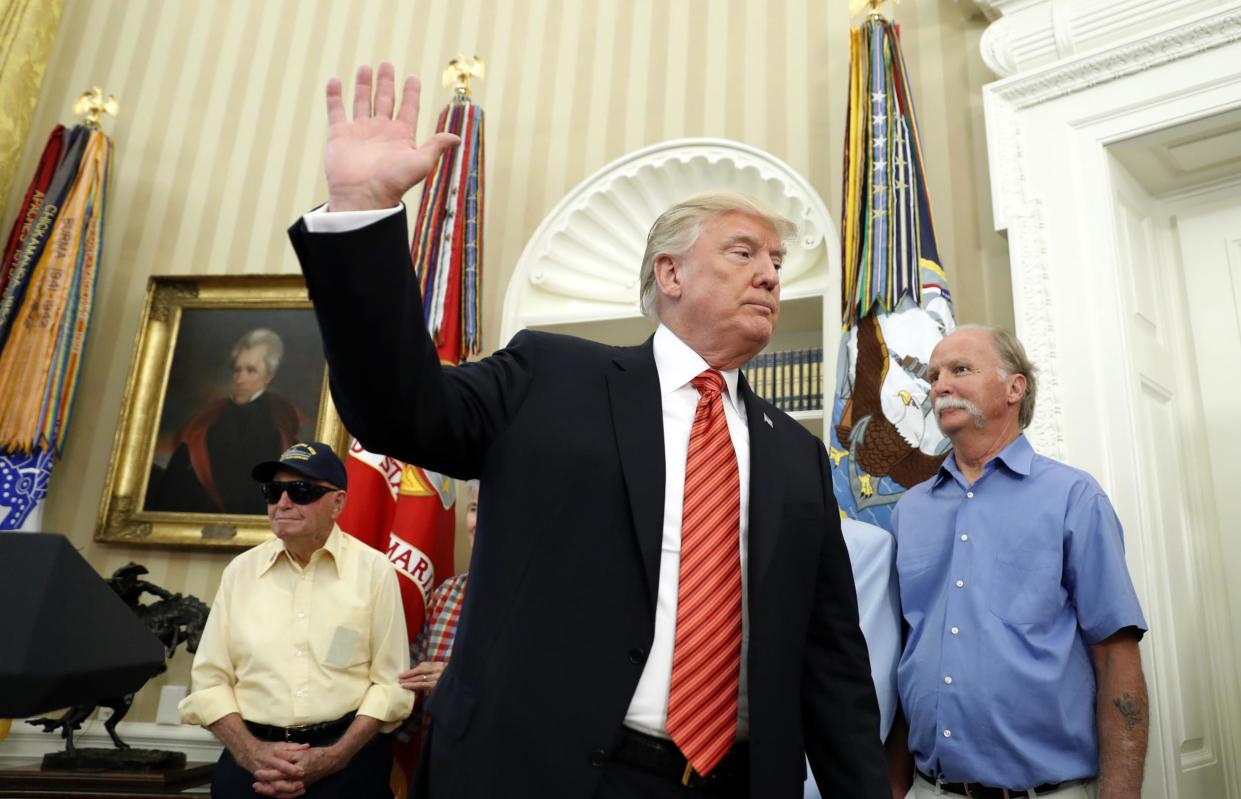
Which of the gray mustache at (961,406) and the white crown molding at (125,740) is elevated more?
the gray mustache at (961,406)

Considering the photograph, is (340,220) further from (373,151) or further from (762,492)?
(762,492)

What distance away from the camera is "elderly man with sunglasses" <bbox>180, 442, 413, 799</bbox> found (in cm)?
258

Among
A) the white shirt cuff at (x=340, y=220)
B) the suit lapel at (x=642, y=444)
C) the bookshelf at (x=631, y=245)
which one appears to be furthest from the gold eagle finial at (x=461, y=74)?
the white shirt cuff at (x=340, y=220)

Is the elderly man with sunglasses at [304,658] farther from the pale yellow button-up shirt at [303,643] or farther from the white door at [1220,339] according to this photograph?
the white door at [1220,339]

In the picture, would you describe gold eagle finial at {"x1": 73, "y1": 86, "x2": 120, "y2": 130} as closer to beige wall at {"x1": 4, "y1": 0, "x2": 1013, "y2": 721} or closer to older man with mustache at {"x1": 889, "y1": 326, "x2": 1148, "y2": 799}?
beige wall at {"x1": 4, "y1": 0, "x2": 1013, "y2": 721}

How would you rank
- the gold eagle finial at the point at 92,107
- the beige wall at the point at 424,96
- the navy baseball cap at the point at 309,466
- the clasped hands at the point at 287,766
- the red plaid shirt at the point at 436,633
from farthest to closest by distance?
the gold eagle finial at the point at 92,107
the beige wall at the point at 424,96
the red plaid shirt at the point at 436,633
the navy baseball cap at the point at 309,466
the clasped hands at the point at 287,766

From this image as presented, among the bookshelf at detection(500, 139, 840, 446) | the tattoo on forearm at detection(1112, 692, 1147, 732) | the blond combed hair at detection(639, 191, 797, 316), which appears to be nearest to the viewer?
the blond combed hair at detection(639, 191, 797, 316)

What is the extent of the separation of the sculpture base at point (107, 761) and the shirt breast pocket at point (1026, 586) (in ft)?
9.95

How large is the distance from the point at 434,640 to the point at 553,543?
2.17 metres

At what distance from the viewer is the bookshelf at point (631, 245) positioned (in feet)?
12.6

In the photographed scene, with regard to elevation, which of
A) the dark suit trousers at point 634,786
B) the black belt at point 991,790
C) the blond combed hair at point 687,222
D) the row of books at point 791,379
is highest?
the row of books at point 791,379

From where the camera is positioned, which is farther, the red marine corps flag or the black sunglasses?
the red marine corps flag

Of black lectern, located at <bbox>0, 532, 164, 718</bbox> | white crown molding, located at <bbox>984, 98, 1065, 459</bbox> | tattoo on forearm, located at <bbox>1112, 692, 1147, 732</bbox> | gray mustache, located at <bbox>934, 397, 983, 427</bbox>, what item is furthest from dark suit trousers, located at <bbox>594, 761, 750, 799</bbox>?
white crown molding, located at <bbox>984, 98, 1065, 459</bbox>

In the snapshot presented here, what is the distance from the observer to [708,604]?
1217 mm
